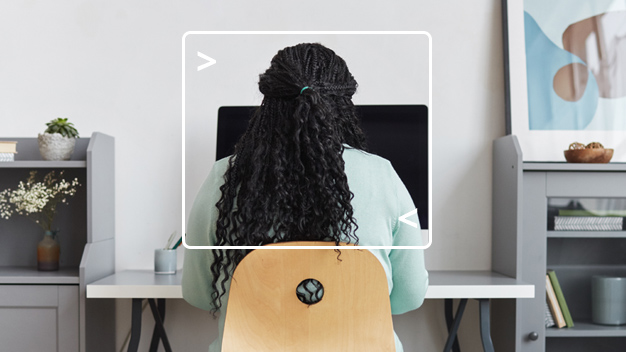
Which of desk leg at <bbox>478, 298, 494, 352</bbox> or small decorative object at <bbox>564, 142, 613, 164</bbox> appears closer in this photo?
desk leg at <bbox>478, 298, 494, 352</bbox>

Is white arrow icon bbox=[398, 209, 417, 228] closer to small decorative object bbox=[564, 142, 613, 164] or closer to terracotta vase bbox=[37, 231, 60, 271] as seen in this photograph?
small decorative object bbox=[564, 142, 613, 164]

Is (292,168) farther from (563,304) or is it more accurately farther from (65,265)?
(65,265)

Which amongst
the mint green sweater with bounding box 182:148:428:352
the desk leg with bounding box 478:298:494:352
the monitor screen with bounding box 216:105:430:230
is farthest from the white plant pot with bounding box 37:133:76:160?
the desk leg with bounding box 478:298:494:352

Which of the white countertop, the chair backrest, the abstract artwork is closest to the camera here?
the chair backrest

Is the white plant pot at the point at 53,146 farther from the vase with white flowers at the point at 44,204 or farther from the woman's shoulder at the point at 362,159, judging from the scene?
the woman's shoulder at the point at 362,159

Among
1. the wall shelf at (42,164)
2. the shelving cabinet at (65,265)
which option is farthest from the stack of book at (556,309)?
the wall shelf at (42,164)

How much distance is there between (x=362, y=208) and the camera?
0.94m

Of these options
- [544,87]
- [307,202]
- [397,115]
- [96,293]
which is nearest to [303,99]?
[307,202]

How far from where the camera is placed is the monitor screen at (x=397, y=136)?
1.79 metres

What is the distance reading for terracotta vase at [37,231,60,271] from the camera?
75.4 inches

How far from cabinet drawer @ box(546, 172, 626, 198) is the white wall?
317 mm

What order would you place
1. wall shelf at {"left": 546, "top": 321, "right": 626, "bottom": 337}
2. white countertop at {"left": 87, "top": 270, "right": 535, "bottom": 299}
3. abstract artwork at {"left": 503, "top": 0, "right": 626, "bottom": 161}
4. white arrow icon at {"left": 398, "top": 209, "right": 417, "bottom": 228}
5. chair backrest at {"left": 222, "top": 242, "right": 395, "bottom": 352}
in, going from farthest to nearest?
abstract artwork at {"left": 503, "top": 0, "right": 626, "bottom": 161}
wall shelf at {"left": 546, "top": 321, "right": 626, "bottom": 337}
white countertop at {"left": 87, "top": 270, "right": 535, "bottom": 299}
white arrow icon at {"left": 398, "top": 209, "right": 417, "bottom": 228}
chair backrest at {"left": 222, "top": 242, "right": 395, "bottom": 352}

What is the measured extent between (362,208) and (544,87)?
146cm

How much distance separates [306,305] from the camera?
870 millimetres
